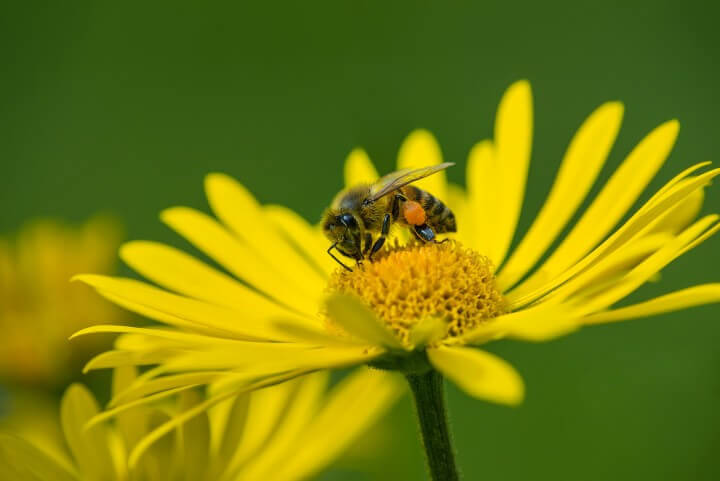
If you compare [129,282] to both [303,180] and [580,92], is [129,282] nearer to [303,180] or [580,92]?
[303,180]

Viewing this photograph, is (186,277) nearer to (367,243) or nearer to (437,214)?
(367,243)

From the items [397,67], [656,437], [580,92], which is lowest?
[656,437]

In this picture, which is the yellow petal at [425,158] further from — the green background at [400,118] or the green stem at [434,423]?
the green stem at [434,423]

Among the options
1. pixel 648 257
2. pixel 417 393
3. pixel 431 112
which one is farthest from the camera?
pixel 431 112

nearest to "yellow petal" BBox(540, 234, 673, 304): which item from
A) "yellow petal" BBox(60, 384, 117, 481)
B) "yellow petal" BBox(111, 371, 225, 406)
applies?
"yellow petal" BBox(111, 371, 225, 406)

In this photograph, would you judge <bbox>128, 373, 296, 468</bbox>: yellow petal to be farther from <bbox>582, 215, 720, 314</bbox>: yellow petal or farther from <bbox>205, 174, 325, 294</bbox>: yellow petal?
<bbox>205, 174, 325, 294</bbox>: yellow petal

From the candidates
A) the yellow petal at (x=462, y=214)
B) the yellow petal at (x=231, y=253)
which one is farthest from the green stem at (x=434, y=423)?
the yellow petal at (x=462, y=214)

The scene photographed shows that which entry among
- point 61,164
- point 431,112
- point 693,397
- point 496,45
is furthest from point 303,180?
point 693,397
